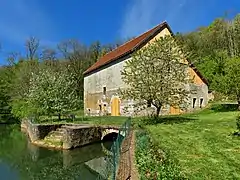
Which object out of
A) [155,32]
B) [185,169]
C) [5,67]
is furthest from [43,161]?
[5,67]

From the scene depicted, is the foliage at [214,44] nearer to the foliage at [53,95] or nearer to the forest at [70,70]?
the forest at [70,70]

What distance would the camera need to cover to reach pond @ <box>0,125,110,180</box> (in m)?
16.4

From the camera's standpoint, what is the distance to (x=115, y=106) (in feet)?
106

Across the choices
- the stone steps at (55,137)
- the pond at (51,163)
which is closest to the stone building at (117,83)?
the stone steps at (55,137)

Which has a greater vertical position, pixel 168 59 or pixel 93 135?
pixel 168 59

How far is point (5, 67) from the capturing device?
5506 cm

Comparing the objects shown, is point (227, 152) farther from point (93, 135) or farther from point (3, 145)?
point (3, 145)

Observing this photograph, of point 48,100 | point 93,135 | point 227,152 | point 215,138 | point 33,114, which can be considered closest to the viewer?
point 227,152

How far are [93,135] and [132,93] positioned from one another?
594 cm

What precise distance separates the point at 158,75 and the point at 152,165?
12.3 m

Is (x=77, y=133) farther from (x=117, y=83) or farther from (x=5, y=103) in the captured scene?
(x=5, y=103)

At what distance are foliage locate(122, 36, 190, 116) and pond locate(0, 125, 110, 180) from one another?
5.04 metres

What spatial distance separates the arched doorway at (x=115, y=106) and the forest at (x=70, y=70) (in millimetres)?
3844

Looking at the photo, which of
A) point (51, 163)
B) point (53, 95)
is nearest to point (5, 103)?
point (53, 95)
